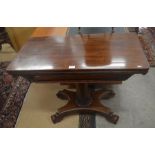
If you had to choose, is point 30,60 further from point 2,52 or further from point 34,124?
point 2,52

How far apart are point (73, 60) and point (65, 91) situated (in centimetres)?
63

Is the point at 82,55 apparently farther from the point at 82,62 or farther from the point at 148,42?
the point at 148,42

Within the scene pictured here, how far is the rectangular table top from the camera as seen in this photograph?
1179mm

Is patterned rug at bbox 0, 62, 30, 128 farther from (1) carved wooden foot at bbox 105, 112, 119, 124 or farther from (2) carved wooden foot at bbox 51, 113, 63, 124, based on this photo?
(1) carved wooden foot at bbox 105, 112, 119, 124

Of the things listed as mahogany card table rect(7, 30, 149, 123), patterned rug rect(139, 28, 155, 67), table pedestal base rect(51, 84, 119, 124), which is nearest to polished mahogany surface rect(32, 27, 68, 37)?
mahogany card table rect(7, 30, 149, 123)

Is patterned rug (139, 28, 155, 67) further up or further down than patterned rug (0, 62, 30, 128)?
further down

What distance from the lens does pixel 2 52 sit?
2904mm

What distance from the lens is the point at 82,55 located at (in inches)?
51.0

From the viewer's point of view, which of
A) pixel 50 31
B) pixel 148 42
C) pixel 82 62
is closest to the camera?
pixel 82 62

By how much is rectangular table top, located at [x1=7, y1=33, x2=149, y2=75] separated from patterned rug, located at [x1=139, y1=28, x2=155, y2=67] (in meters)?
0.99

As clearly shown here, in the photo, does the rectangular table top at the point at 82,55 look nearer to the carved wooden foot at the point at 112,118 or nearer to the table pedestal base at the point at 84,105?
the table pedestal base at the point at 84,105

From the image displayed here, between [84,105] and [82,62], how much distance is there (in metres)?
0.56

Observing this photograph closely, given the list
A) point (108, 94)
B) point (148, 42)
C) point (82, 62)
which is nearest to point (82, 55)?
point (82, 62)

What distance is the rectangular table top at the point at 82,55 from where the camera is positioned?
3.87ft
